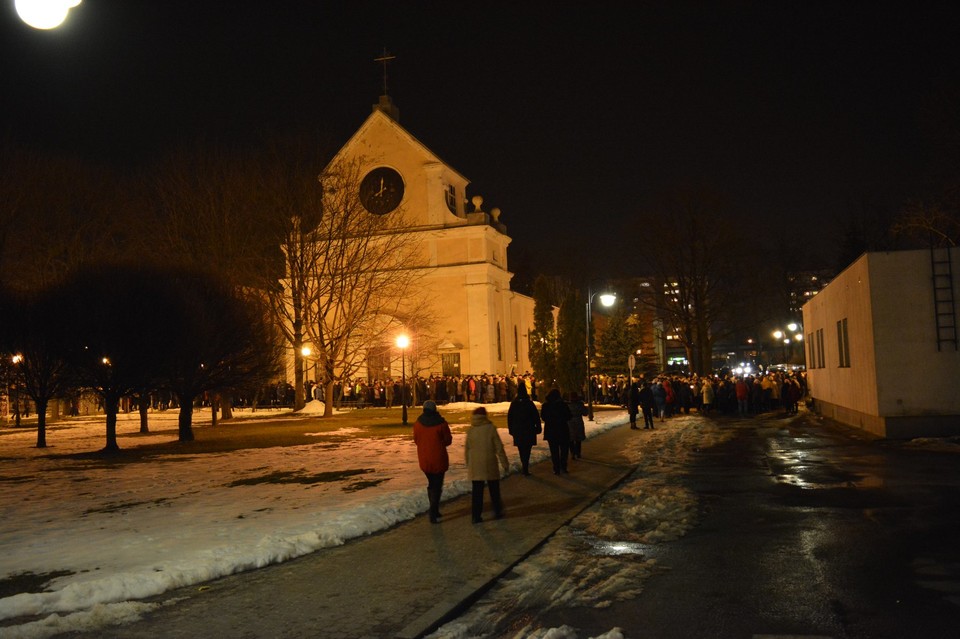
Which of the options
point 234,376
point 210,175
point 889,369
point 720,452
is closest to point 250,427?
point 234,376

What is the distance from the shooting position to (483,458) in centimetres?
1226

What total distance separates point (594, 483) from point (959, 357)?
489 inches

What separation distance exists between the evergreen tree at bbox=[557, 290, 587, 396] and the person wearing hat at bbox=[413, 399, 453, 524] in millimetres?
41491

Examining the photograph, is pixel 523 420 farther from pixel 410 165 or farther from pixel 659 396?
pixel 410 165

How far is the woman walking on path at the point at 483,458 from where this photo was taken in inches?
476

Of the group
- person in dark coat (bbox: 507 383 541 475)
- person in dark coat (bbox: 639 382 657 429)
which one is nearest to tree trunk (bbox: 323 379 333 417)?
person in dark coat (bbox: 639 382 657 429)

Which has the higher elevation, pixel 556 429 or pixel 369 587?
pixel 556 429

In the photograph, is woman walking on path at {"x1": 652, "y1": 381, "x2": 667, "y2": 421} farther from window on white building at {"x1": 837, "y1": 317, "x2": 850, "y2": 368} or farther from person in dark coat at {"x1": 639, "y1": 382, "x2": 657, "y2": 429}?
window on white building at {"x1": 837, "y1": 317, "x2": 850, "y2": 368}

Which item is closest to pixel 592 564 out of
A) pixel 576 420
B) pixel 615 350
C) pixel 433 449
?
pixel 433 449

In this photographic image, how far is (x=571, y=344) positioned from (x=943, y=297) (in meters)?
31.5

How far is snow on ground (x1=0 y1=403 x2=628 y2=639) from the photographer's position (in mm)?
8133

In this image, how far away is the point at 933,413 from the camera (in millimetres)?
22812

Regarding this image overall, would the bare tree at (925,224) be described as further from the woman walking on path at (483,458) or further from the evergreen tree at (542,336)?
the evergreen tree at (542,336)

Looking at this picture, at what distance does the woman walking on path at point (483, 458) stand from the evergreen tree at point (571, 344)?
40.8m
